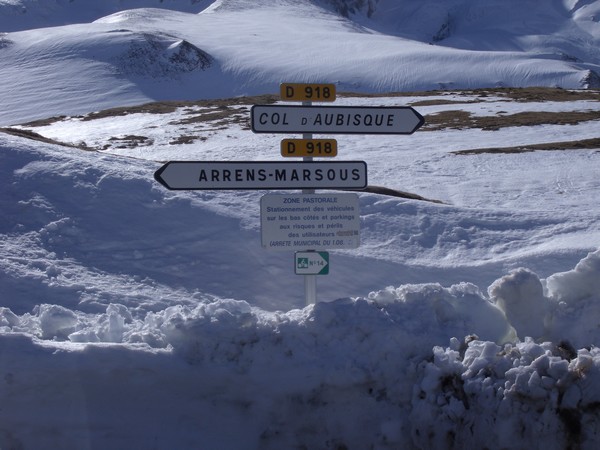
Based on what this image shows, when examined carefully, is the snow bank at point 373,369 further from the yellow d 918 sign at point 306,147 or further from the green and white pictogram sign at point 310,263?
the yellow d 918 sign at point 306,147

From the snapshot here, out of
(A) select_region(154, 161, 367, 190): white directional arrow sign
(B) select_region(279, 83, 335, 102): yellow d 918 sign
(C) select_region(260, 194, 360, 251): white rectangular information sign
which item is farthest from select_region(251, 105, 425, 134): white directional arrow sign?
(C) select_region(260, 194, 360, 251): white rectangular information sign

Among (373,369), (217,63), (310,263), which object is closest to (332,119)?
(310,263)

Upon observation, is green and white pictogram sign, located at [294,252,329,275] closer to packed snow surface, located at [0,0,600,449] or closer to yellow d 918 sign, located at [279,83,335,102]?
packed snow surface, located at [0,0,600,449]

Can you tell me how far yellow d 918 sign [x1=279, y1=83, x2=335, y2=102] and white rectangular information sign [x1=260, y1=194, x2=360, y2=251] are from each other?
2.43ft

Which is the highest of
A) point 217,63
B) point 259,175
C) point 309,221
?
point 259,175

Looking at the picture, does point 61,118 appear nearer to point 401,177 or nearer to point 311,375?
point 401,177

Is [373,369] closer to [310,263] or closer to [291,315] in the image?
[291,315]

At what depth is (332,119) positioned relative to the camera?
6738 millimetres

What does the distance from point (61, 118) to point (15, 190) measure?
30.0 m

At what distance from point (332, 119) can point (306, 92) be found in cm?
29

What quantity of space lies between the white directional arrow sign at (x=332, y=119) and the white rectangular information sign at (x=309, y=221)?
1.65 ft

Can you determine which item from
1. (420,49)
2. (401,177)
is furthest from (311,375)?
(420,49)

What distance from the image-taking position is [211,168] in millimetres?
6582

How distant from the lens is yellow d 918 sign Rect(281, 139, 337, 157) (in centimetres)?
687
